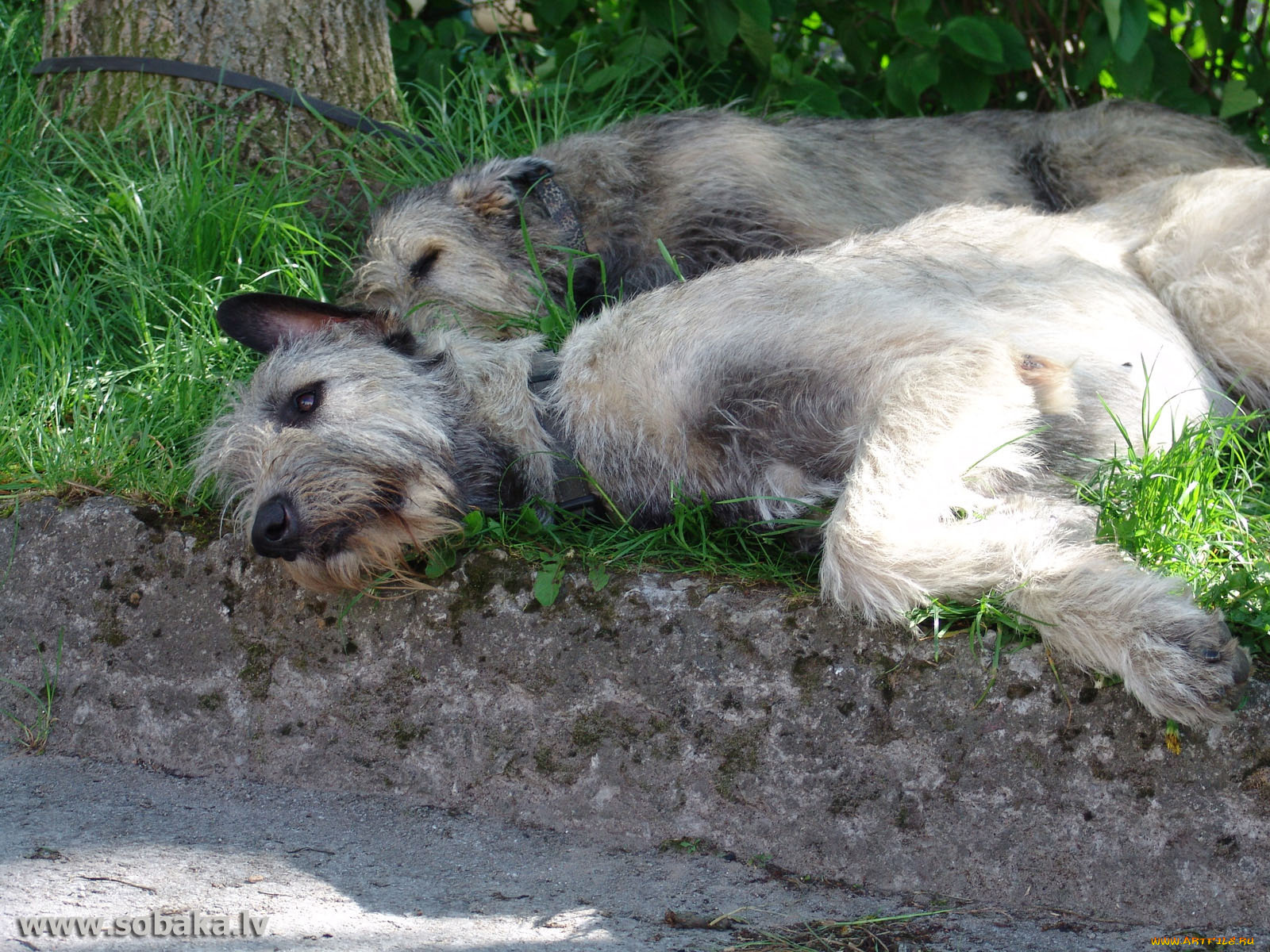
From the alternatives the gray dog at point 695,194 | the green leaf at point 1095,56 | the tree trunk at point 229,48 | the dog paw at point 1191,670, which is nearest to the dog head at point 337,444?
the gray dog at point 695,194

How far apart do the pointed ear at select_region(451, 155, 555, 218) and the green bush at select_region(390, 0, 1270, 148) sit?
108 cm

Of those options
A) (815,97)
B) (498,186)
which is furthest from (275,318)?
(815,97)

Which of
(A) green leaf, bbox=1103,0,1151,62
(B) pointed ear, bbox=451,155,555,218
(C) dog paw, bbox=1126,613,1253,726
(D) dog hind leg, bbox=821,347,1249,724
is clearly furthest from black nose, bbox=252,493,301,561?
(A) green leaf, bbox=1103,0,1151,62

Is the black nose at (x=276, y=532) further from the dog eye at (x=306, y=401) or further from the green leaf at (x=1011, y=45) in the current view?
the green leaf at (x=1011, y=45)

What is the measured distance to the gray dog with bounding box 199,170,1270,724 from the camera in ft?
10.0

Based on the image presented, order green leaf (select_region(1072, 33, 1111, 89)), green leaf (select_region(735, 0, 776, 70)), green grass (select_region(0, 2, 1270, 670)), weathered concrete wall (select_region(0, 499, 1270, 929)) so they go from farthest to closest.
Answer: green leaf (select_region(1072, 33, 1111, 89))
green leaf (select_region(735, 0, 776, 70))
green grass (select_region(0, 2, 1270, 670))
weathered concrete wall (select_region(0, 499, 1270, 929))

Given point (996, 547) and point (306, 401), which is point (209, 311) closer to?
point (306, 401)

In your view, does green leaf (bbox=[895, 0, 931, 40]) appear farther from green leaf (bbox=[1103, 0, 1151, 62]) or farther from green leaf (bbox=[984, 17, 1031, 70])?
green leaf (bbox=[1103, 0, 1151, 62])

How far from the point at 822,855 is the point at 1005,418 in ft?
4.37

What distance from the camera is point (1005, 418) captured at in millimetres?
3354

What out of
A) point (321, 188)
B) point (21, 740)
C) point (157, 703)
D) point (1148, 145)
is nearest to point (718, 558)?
point (157, 703)

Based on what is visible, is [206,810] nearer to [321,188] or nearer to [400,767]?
[400,767]

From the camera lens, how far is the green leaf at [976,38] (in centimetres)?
588

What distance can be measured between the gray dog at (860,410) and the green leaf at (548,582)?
14.3 inches
